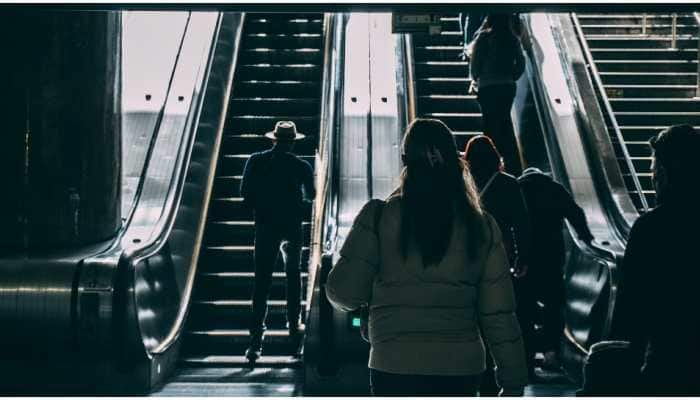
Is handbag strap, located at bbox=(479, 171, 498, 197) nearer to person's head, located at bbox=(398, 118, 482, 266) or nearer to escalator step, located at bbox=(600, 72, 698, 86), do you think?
person's head, located at bbox=(398, 118, 482, 266)

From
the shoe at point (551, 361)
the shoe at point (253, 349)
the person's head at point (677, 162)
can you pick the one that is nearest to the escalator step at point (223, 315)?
the shoe at point (253, 349)

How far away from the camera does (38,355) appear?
7.58m

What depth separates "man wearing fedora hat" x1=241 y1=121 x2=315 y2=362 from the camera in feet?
27.1

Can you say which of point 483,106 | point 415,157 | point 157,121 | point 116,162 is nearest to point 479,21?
point 483,106

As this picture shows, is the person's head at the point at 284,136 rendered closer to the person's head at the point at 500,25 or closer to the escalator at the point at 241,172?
the escalator at the point at 241,172

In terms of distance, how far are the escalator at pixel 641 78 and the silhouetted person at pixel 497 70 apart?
131 cm

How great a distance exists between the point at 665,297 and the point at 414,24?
9.02 meters

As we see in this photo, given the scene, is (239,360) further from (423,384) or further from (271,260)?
(423,384)

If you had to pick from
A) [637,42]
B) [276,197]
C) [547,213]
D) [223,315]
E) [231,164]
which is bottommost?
[223,315]

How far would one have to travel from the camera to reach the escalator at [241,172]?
29.3 feet

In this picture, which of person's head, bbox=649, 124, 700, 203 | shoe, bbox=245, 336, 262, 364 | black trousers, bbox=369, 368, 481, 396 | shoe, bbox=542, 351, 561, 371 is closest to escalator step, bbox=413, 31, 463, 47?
shoe, bbox=245, 336, 262, 364

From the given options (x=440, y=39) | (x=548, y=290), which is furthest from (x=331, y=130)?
(x=548, y=290)

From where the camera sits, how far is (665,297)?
3.61 m

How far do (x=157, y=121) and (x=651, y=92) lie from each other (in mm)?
5441
